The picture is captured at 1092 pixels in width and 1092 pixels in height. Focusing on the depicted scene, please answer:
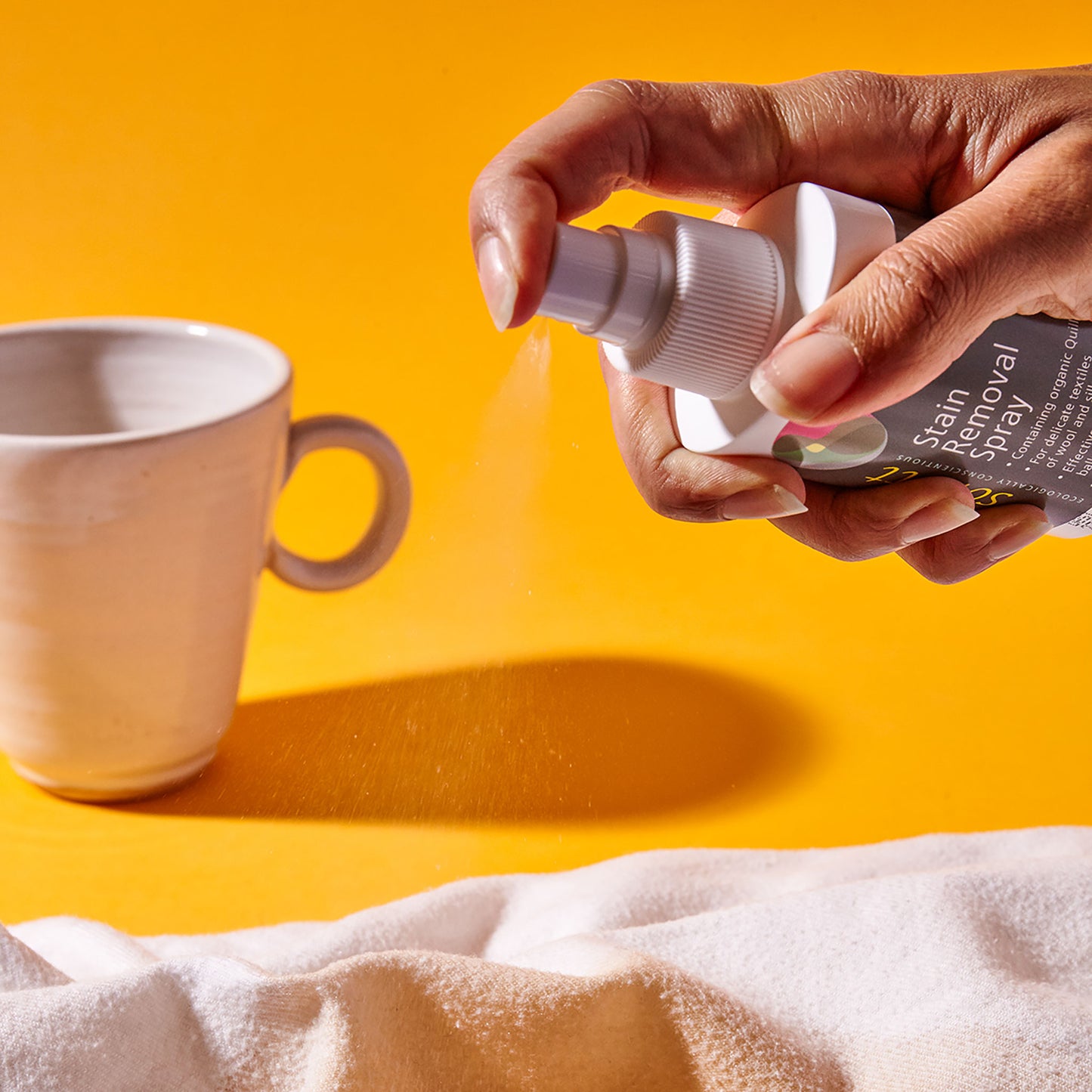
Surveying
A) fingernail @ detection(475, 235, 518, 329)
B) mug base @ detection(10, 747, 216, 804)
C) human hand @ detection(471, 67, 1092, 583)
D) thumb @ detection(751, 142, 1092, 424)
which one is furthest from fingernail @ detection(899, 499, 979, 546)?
mug base @ detection(10, 747, 216, 804)

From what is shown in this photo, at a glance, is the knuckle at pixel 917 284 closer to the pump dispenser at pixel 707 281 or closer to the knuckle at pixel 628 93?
the pump dispenser at pixel 707 281

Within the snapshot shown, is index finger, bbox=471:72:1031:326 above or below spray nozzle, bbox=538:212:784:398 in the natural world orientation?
above

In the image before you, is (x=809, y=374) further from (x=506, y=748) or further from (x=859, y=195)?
(x=506, y=748)

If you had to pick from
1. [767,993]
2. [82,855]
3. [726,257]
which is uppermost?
[726,257]

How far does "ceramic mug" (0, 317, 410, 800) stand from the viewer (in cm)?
58

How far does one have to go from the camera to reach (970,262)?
15.6 inches

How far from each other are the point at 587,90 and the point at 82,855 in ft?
1.48

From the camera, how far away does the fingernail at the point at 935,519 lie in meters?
0.52

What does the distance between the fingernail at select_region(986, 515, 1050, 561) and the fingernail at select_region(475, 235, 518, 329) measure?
271 mm

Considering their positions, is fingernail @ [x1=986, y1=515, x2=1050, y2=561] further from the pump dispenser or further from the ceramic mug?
the ceramic mug

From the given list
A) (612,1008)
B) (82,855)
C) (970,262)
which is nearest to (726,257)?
(970,262)

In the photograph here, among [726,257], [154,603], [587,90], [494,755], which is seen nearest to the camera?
[726,257]

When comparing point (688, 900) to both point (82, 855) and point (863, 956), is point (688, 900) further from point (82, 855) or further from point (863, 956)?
point (82, 855)

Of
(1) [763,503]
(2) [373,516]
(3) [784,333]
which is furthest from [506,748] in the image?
(3) [784,333]
